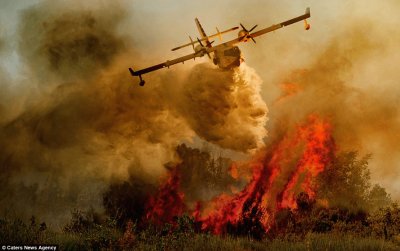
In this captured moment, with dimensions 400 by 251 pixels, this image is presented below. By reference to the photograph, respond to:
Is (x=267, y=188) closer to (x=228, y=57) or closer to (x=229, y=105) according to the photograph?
(x=229, y=105)

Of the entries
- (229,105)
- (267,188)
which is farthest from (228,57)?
(267,188)

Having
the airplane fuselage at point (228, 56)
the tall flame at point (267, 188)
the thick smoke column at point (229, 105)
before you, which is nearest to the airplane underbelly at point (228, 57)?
the airplane fuselage at point (228, 56)

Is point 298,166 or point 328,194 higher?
point 298,166

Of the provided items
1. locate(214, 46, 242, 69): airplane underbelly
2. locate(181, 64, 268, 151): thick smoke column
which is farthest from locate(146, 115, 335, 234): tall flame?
locate(214, 46, 242, 69): airplane underbelly

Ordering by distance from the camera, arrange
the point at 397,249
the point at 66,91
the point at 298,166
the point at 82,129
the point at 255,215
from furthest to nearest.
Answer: the point at 66,91 < the point at 82,129 < the point at 298,166 < the point at 255,215 < the point at 397,249

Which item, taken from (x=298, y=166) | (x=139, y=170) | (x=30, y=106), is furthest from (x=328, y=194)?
(x=30, y=106)

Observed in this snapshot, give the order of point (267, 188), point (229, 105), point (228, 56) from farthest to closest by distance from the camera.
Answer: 1. point (229, 105)
2. point (267, 188)
3. point (228, 56)

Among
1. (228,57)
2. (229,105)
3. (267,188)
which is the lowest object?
(267,188)

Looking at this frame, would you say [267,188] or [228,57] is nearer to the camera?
[228,57]

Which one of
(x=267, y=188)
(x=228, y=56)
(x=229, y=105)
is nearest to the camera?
(x=228, y=56)

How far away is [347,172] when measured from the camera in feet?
139

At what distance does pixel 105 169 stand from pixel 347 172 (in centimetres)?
2685

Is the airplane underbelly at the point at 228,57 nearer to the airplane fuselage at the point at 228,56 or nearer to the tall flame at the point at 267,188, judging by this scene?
the airplane fuselage at the point at 228,56

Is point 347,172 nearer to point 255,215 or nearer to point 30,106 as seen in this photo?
point 255,215
